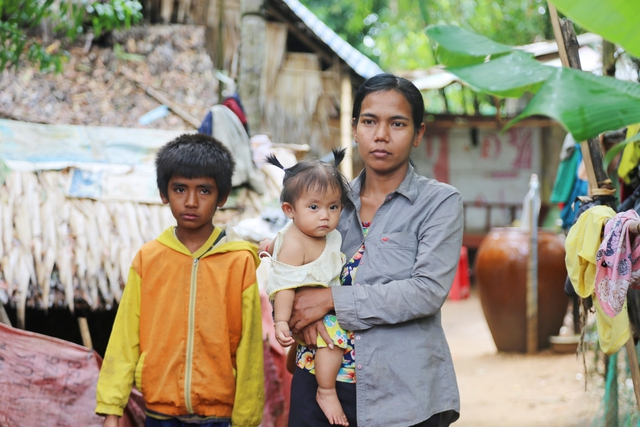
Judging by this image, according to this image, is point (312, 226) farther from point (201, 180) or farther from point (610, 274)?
point (610, 274)

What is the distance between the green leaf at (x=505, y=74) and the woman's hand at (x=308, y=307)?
85 centimetres

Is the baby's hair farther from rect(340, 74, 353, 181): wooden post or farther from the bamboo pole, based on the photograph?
rect(340, 74, 353, 181): wooden post

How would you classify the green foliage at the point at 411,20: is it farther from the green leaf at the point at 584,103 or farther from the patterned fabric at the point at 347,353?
the green leaf at the point at 584,103

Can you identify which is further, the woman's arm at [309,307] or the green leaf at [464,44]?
the woman's arm at [309,307]

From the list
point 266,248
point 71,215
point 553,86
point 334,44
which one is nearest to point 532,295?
point 334,44

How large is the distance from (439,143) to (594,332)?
9069 mm

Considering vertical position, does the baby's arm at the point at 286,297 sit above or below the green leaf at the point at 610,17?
below

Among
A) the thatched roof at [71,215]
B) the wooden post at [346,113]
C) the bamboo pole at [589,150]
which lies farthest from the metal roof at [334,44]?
the bamboo pole at [589,150]

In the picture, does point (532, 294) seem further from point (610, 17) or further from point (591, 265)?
point (610, 17)

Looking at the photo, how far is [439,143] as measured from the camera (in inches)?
520

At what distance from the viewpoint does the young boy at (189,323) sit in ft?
7.11

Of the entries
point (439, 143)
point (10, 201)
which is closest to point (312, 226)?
point (10, 201)

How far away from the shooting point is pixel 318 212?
76.5 inches

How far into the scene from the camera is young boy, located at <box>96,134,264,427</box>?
2.17m
